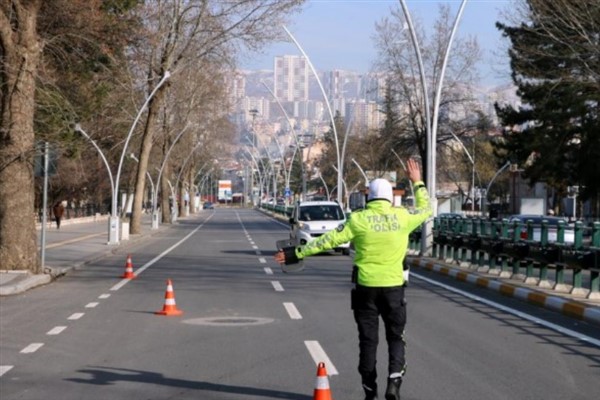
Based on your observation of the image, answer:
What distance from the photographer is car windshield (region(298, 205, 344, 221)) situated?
3450 cm

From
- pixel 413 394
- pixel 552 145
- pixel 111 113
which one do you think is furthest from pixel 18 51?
pixel 552 145

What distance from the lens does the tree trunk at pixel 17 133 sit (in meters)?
21.8

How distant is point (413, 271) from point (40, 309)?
12.4 metres

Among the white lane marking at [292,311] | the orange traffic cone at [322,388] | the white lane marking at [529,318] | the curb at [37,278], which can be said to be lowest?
the white lane marking at [529,318]

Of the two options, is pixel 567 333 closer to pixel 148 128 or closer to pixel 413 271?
pixel 413 271

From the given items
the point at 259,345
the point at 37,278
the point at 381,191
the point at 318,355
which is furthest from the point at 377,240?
the point at 37,278

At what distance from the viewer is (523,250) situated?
2081 centimetres

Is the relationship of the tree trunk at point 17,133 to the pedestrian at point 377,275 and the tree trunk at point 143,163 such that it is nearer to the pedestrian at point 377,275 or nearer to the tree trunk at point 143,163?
the pedestrian at point 377,275

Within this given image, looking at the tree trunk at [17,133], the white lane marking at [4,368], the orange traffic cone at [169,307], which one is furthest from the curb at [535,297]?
the tree trunk at [17,133]

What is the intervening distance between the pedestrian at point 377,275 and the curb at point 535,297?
24.1ft

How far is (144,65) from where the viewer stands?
156 feet

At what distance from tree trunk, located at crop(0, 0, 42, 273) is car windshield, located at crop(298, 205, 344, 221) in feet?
44.9

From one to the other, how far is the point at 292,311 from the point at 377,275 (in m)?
7.96

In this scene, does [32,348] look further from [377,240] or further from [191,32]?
[191,32]
